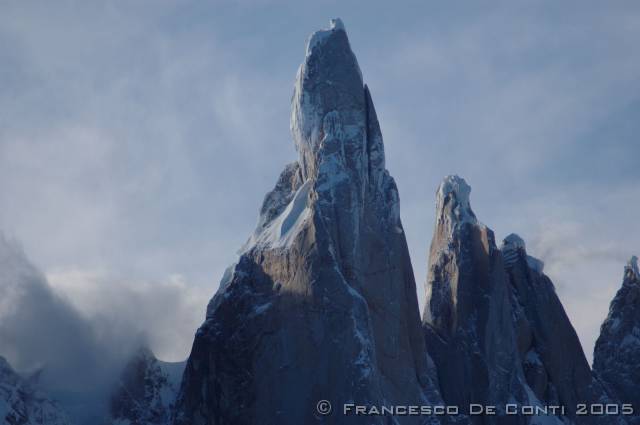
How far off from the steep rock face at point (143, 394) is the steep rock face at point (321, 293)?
7909 millimetres

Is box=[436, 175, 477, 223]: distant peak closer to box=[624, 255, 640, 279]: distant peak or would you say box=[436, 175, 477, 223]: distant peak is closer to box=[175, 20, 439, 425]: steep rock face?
box=[175, 20, 439, 425]: steep rock face

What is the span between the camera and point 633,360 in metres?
118

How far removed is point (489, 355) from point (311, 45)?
25.9m

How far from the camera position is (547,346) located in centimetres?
10744

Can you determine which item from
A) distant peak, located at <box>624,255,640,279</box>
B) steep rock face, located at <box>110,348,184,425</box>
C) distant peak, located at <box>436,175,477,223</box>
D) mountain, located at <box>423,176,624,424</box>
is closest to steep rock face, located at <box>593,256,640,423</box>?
distant peak, located at <box>624,255,640,279</box>

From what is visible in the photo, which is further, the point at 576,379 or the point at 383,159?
the point at 576,379

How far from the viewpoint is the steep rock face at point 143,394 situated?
95.1 metres

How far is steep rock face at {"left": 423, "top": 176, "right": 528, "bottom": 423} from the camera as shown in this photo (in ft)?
322

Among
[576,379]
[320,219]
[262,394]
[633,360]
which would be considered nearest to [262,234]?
[320,219]

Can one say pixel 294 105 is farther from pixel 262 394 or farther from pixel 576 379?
pixel 576 379
